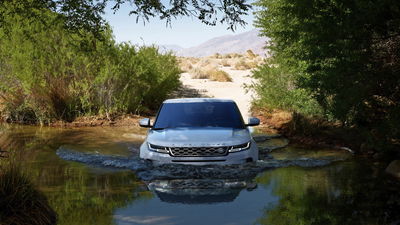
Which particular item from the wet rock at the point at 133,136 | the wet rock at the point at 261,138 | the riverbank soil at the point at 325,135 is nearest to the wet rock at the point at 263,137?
the wet rock at the point at 261,138

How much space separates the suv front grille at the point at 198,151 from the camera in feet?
29.3

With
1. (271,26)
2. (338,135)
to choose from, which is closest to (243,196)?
Answer: (338,135)

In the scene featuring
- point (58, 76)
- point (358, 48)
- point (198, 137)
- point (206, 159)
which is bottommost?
point (206, 159)

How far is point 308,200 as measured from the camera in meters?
8.07

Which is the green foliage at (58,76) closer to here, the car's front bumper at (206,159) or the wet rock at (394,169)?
the car's front bumper at (206,159)

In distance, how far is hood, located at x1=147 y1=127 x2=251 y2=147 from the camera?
29.6 feet

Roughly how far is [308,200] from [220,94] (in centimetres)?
2377

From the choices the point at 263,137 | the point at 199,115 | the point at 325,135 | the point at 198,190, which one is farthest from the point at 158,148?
the point at 325,135

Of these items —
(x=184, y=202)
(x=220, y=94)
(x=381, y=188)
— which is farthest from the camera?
(x=220, y=94)

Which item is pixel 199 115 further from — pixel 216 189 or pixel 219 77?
pixel 219 77

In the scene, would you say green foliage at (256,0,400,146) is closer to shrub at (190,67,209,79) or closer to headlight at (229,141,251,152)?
headlight at (229,141,251,152)

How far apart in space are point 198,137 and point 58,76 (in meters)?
12.3

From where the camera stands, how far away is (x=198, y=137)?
9188mm

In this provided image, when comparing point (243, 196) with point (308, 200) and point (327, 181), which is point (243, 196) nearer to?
point (308, 200)
